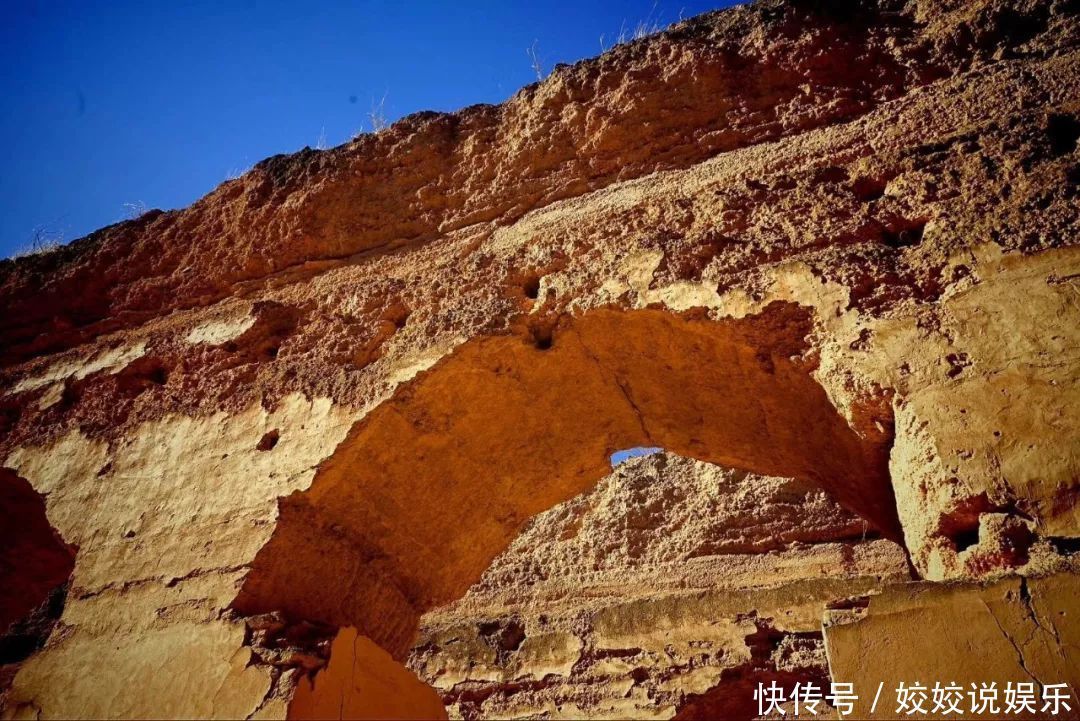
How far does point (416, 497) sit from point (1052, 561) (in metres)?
2.54

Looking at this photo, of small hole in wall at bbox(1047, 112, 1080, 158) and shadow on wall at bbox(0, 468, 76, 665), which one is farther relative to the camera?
shadow on wall at bbox(0, 468, 76, 665)

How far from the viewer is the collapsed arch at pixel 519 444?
3184mm

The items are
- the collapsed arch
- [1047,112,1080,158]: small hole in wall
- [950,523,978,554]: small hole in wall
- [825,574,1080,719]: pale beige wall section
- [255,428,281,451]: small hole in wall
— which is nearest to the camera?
[825,574,1080,719]: pale beige wall section

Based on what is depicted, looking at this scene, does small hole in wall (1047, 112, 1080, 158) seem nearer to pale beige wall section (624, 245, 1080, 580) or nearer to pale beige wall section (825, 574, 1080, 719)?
pale beige wall section (624, 245, 1080, 580)

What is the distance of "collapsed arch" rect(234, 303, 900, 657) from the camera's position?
3184mm

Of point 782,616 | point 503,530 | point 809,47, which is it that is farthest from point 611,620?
point 809,47

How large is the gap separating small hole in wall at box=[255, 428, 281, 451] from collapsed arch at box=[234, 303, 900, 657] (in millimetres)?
377

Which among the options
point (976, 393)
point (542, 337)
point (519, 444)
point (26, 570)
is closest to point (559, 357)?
point (542, 337)

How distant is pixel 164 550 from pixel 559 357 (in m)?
1.85

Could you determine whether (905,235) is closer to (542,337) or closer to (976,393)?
(976,393)

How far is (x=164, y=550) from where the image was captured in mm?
3221

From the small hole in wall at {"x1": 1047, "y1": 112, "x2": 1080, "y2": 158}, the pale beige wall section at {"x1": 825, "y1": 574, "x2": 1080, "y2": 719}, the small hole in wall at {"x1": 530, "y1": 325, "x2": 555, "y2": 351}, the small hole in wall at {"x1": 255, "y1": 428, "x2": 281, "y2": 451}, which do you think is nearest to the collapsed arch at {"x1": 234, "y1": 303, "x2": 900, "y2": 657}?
the small hole in wall at {"x1": 530, "y1": 325, "x2": 555, "y2": 351}

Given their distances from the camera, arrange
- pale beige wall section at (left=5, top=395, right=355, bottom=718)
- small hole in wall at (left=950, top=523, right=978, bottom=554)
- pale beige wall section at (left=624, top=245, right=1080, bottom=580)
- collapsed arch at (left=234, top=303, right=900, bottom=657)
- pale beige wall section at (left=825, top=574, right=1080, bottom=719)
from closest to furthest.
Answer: pale beige wall section at (left=825, top=574, right=1080, bottom=719)
pale beige wall section at (left=624, top=245, right=1080, bottom=580)
small hole in wall at (left=950, top=523, right=978, bottom=554)
pale beige wall section at (left=5, top=395, right=355, bottom=718)
collapsed arch at (left=234, top=303, right=900, bottom=657)

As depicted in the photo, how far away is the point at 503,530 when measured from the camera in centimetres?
421
